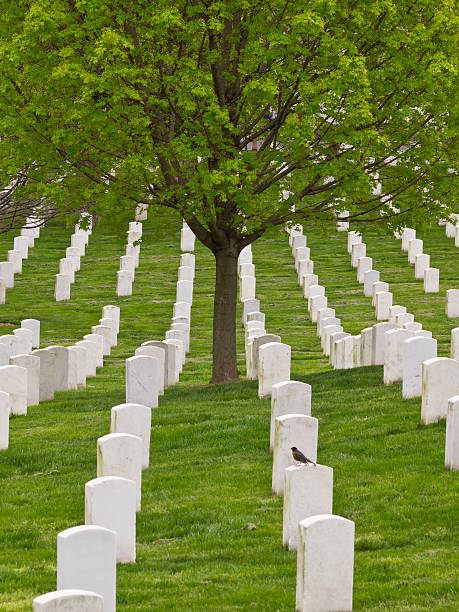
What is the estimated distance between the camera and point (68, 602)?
6047mm

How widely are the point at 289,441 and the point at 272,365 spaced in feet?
18.4

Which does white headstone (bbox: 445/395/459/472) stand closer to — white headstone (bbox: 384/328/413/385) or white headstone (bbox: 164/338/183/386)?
white headstone (bbox: 384/328/413/385)

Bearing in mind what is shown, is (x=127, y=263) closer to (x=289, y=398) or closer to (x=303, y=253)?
(x=303, y=253)

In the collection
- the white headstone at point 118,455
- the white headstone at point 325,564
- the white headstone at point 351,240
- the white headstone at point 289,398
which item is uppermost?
the white headstone at point 351,240

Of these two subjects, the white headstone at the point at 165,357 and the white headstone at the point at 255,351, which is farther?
the white headstone at the point at 255,351

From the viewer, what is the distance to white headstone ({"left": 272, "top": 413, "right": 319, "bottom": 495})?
36.1 feet

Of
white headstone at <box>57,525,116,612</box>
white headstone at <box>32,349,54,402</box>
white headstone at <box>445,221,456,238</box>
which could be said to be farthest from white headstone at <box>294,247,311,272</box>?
white headstone at <box>57,525,116,612</box>

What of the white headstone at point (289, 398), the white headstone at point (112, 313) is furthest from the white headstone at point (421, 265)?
the white headstone at point (289, 398)

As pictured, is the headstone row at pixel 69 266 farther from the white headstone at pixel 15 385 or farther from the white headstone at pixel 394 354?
the white headstone at pixel 394 354

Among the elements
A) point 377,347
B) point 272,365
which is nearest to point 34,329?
point 377,347

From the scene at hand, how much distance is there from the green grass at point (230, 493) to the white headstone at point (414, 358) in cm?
30

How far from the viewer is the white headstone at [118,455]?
10.5 metres

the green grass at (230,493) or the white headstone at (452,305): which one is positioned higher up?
the white headstone at (452,305)

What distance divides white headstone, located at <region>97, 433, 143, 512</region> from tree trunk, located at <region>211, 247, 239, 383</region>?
9080mm
